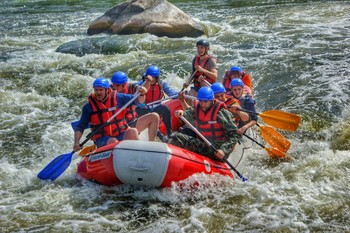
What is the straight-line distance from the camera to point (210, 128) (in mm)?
6277

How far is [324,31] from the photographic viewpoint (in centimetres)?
1483

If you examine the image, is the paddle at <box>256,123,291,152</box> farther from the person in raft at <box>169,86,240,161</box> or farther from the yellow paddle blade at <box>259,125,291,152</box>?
the person in raft at <box>169,86,240,161</box>

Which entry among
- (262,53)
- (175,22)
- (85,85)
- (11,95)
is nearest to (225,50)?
(262,53)

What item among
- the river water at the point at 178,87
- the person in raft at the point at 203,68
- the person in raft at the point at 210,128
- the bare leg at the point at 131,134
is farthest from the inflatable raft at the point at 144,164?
the person in raft at the point at 203,68

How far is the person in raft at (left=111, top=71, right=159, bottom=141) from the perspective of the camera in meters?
6.58

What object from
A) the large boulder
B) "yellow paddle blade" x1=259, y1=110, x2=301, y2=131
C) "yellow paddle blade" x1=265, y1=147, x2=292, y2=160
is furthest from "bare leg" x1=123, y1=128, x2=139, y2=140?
the large boulder

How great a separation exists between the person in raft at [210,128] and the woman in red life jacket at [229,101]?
52 centimetres

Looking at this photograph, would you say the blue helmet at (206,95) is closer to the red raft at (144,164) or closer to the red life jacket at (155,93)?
the red raft at (144,164)

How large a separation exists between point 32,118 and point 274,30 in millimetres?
9192

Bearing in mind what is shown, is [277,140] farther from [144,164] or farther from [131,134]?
[144,164]

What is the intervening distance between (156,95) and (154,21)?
779 centimetres

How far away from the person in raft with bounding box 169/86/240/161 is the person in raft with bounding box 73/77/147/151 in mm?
739

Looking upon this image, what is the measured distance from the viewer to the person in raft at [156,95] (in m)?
7.23

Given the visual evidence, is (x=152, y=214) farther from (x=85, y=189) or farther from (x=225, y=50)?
(x=225, y=50)
